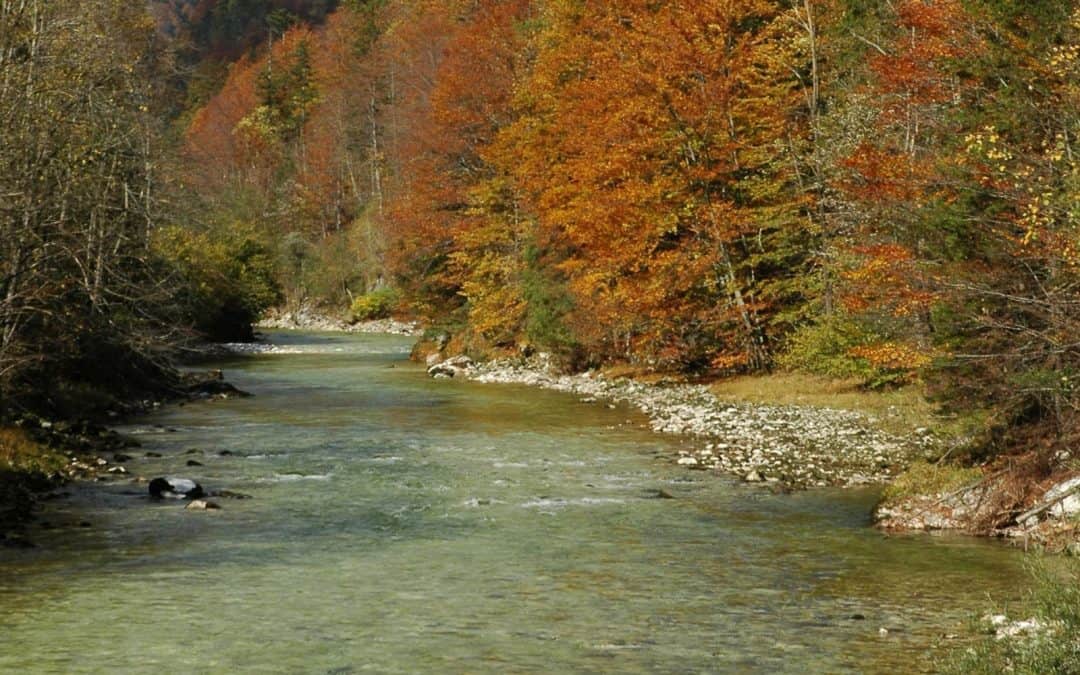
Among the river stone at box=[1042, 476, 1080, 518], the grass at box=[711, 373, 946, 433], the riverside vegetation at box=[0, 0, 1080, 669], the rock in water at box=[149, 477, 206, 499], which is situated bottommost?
the grass at box=[711, 373, 946, 433]

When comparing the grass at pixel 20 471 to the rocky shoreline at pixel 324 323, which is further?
the rocky shoreline at pixel 324 323

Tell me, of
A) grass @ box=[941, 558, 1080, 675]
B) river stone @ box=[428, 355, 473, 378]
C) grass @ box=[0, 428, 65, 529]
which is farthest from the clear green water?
river stone @ box=[428, 355, 473, 378]

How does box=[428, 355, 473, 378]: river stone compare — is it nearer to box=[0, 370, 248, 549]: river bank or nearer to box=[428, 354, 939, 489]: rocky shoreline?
box=[428, 354, 939, 489]: rocky shoreline

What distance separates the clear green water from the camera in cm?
1234

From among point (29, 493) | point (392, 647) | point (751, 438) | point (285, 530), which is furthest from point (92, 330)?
point (392, 647)

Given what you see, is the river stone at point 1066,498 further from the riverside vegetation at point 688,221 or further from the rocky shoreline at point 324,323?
the rocky shoreline at point 324,323

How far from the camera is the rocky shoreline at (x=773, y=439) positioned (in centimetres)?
2302

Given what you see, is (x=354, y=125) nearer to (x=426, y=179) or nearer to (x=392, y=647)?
(x=426, y=179)

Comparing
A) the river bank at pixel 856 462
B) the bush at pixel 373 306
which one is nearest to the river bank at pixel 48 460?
the river bank at pixel 856 462

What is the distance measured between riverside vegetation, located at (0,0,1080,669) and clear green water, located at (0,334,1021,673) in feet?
7.44

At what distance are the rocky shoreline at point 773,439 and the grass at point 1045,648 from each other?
11.4 meters

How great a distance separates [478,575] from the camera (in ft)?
51.4

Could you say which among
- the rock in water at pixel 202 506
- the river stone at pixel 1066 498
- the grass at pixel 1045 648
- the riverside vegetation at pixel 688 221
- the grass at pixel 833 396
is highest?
the riverside vegetation at pixel 688 221

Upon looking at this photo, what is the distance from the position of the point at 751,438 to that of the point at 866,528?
29.8ft
